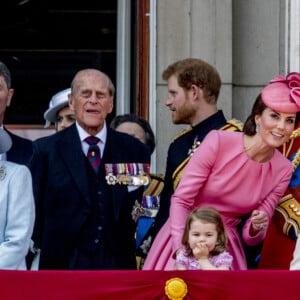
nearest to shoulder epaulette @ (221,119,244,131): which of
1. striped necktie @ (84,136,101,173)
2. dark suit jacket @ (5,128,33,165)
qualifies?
striped necktie @ (84,136,101,173)

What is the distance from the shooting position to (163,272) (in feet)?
28.3

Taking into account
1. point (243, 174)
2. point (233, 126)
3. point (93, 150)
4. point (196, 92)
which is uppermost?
point (196, 92)

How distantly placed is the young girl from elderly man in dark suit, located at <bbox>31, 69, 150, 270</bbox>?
0.69 meters

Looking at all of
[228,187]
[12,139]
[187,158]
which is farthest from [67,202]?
[228,187]

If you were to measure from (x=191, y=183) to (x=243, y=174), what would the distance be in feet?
0.97

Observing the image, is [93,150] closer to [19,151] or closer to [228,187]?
[19,151]

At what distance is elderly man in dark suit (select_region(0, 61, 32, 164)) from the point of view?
9656 millimetres

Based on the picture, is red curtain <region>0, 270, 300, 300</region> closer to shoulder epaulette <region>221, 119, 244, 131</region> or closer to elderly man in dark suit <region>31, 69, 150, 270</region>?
elderly man in dark suit <region>31, 69, 150, 270</region>

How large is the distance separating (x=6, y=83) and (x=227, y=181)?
54.4 inches

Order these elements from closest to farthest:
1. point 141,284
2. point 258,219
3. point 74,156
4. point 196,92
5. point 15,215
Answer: point 141,284 → point 15,215 → point 258,219 → point 74,156 → point 196,92

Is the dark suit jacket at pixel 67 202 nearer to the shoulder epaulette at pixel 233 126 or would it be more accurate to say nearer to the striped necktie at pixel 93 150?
the striped necktie at pixel 93 150

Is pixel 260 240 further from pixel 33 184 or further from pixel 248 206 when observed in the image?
pixel 33 184

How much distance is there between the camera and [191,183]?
9367mm

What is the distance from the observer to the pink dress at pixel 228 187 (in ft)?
30.8
